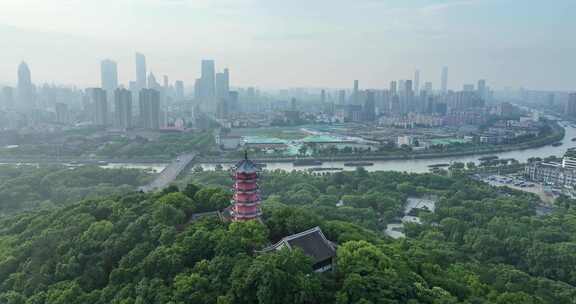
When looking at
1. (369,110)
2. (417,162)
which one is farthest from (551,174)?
(369,110)

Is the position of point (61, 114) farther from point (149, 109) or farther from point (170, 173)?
point (170, 173)

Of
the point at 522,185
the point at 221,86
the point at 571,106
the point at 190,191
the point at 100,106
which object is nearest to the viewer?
the point at 190,191

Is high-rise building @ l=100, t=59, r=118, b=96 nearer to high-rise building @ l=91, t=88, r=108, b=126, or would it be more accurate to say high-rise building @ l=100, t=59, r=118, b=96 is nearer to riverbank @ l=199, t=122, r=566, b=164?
high-rise building @ l=91, t=88, r=108, b=126

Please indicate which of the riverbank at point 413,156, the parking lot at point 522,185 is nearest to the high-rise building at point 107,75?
the riverbank at point 413,156

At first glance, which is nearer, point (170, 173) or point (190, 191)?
point (190, 191)

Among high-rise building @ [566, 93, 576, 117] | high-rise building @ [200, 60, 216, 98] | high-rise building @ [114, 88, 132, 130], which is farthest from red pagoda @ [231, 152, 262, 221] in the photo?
high-rise building @ [566, 93, 576, 117]

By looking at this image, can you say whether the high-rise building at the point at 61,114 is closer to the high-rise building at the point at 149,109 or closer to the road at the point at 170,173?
the high-rise building at the point at 149,109
